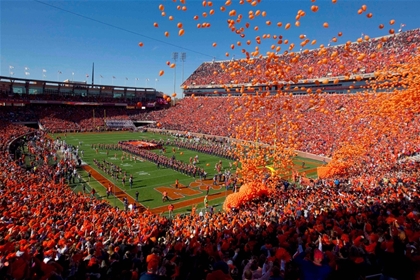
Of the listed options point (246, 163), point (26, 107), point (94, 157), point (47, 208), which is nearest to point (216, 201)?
point (246, 163)

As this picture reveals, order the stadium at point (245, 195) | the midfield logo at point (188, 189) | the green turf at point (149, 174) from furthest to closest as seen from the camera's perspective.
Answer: the midfield logo at point (188, 189)
the green turf at point (149, 174)
the stadium at point (245, 195)

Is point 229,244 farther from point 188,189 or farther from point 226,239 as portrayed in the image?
point 188,189

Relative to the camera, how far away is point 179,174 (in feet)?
66.2

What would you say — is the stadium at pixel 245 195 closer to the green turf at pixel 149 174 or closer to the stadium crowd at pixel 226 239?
the stadium crowd at pixel 226 239

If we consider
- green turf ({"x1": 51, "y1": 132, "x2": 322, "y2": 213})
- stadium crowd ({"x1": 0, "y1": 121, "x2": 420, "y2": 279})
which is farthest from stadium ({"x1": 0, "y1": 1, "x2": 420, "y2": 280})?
green turf ({"x1": 51, "y1": 132, "x2": 322, "y2": 213})

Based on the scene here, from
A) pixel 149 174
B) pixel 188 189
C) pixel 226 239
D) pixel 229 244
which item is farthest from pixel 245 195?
pixel 149 174

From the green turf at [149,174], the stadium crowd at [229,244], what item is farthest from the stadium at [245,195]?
the green turf at [149,174]

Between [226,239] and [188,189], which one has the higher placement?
[226,239]

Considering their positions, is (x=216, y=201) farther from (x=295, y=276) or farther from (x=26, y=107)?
(x=26, y=107)

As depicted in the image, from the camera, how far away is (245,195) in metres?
11.8

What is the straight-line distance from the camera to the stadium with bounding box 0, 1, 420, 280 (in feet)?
11.4

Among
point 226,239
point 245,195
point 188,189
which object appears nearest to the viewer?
point 226,239

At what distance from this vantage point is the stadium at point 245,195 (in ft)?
11.4

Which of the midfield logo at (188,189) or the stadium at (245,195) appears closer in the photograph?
the stadium at (245,195)
